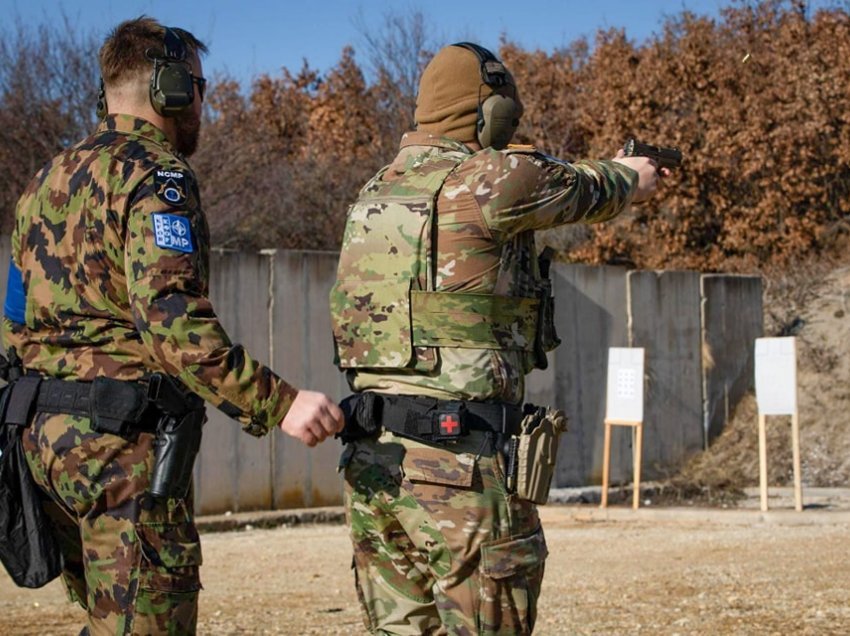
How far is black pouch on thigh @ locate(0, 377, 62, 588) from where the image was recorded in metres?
3.62

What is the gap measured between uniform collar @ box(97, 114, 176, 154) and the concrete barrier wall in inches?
301

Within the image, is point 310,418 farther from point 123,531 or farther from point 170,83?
point 170,83

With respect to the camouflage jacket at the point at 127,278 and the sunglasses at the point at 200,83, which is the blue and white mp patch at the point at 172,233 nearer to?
the camouflage jacket at the point at 127,278

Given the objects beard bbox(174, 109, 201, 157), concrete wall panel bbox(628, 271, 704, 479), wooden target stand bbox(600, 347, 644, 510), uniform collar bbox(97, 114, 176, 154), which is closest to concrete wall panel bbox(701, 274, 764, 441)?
concrete wall panel bbox(628, 271, 704, 479)

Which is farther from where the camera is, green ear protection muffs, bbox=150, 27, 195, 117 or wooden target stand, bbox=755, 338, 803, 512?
wooden target stand, bbox=755, 338, 803, 512

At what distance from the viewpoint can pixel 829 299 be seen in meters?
18.6

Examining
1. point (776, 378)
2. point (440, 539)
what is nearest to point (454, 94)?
point (440, 539)

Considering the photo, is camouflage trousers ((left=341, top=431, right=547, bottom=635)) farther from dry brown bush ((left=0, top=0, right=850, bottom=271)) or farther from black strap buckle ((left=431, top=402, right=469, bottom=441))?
dry brown bush ((left=0, top=0, right=850, bottom=271))

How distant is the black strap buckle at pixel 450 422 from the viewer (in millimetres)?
3760

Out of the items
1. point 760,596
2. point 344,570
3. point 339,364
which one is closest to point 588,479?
point 344,570

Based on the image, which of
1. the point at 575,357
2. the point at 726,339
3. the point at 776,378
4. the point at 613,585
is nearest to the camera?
the point at 613,585

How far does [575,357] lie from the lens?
48.6 feet

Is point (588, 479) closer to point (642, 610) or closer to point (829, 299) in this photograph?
point (829, 299)

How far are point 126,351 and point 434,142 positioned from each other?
45.0 inches
